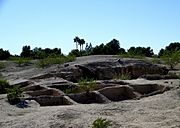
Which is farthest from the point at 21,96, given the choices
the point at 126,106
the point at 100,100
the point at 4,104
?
the point at 126,106

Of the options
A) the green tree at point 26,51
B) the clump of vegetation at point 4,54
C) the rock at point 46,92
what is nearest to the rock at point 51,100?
the rock at point 46,92

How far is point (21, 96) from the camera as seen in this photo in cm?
1135

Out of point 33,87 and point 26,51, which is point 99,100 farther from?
point 26,51

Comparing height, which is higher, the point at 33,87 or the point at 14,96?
the point at 33,87

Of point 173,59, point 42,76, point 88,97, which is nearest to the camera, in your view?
point 88,97

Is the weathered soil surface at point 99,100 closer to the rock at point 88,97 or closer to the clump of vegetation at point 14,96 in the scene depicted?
the rock at point 88,97

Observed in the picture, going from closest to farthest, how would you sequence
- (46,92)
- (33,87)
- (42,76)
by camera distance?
1. (46,92)
2. (33,87)
3. (42,76)

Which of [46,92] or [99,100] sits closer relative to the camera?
[99,100]

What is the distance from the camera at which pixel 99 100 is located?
39.5ft

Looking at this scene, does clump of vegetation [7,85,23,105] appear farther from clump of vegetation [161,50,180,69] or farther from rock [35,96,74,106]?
clump of vegetation [161,50,180,69]

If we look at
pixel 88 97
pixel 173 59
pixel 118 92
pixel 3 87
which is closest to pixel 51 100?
pixel 88 97

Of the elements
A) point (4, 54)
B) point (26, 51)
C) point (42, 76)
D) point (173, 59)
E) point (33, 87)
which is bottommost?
point (33, 87)

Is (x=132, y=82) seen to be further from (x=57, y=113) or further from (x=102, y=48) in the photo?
(x=102, y=48)

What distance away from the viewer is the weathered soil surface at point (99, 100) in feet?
26.9
